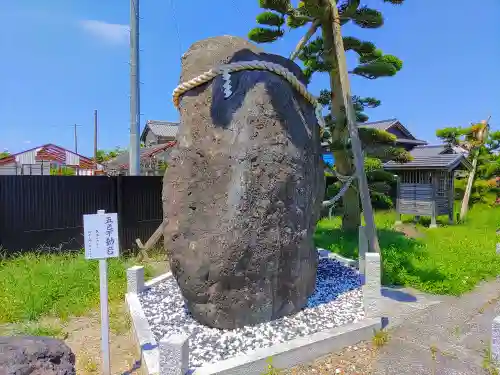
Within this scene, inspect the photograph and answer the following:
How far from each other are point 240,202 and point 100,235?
1.30m

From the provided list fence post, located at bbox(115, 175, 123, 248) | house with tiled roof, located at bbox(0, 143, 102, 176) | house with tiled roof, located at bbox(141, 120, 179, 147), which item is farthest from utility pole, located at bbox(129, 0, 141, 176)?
house with tiled roof, located at bbox(141, 120, 179, 147)

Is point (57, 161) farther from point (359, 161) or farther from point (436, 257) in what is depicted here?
point (436, 257)

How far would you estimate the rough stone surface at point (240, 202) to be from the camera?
10.9 feet

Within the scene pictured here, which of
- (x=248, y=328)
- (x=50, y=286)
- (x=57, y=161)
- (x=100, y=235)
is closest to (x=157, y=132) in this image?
(x=57, y=161)

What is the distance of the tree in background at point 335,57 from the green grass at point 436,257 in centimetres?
102

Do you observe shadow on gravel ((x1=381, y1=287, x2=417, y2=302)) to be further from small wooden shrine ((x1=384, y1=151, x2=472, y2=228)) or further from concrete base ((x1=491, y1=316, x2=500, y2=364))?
small wooden shrine ((x1=384, y1=151, x2=472, y2=228))

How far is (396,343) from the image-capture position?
11.4 feet

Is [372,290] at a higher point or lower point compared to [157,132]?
lower

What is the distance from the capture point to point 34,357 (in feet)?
6.53

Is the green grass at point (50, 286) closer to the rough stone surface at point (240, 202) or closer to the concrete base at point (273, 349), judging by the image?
the concrete base at point (273, 349)

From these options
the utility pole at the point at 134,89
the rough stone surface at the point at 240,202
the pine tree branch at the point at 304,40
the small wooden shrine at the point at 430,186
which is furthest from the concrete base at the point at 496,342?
the small wooden shrine at the point at 430,186

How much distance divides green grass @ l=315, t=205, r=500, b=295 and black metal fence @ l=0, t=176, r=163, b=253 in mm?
4019

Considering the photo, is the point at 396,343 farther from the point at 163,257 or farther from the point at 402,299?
the point at 163,257

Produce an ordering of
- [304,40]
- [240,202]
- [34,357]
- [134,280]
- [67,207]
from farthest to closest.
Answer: [67,207] → [304,40] → [134,280] → [240,202] → [34,357]
